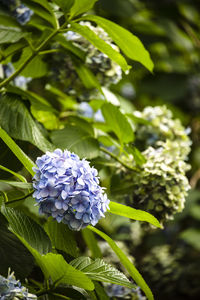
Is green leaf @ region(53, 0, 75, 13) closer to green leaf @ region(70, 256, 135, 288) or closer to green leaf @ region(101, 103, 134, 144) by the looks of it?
green leaf @ region(101, 103, 134, 144)

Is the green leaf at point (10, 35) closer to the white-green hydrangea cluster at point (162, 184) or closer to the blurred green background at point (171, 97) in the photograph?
the white-green hydrangea cluster at point (162, 184)

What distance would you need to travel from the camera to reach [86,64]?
1357mm

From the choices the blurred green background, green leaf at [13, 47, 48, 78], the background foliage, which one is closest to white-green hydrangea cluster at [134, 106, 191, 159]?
the background foliage

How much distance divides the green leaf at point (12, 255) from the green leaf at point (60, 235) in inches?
2.9

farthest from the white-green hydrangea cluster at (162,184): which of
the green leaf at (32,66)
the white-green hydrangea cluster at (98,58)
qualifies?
the green leaf at (32,66)

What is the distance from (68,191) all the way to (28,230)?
0.13m

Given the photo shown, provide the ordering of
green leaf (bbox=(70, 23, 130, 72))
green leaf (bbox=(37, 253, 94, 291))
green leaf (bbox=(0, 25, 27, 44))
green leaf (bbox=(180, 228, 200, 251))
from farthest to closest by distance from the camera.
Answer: green leaf (bbox=(180, 228, 200, 251)), green leaf (bbox=(0, 25, 27, 44)), green leaf (bbox=(70, 23, 130, 72)), green leaf (bbox=(37, 253, 94, 291))

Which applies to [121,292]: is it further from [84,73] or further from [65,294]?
[84,73]

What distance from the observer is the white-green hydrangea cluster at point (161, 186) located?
4.35ft

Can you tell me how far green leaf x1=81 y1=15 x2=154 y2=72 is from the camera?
3.61 ft

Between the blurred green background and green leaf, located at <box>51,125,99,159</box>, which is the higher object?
green leaf, located at <box>51,125,99,159</box>

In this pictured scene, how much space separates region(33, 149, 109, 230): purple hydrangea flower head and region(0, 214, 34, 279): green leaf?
108 millimetres

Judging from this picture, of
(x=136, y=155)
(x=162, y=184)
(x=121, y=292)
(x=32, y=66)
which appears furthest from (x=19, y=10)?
(x=121, y=292)

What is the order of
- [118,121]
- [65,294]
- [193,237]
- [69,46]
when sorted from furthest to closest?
[193,237]
[118,121]
[69,46]
[65,294]
